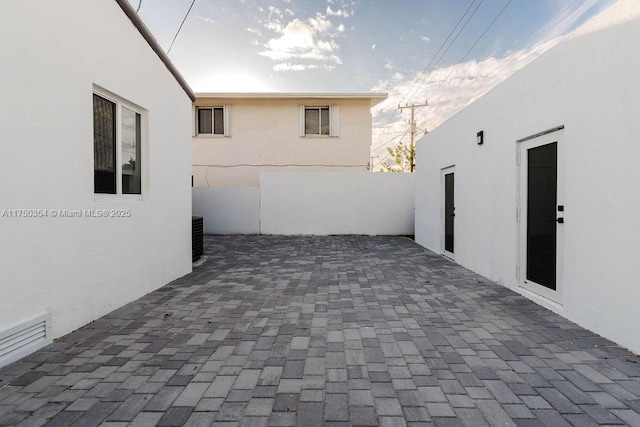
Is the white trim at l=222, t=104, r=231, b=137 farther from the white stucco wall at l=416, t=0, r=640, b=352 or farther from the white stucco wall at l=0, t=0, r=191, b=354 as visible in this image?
the white stucco wall at l=416, t=0, r=640, b=352

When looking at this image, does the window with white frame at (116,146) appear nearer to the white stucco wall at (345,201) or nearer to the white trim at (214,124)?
the white stucco wall at (345,201)

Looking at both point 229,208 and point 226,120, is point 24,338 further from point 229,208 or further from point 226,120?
point 226,120

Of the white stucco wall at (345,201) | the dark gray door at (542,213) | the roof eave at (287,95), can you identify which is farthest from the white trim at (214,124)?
the dark gray door at (542,213)

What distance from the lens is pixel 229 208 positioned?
12289 mm

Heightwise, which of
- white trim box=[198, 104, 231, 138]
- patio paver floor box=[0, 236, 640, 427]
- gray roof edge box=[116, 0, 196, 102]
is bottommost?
patio paver floor box=[0, 236, 640, 427]

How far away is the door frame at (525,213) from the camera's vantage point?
3.80 m

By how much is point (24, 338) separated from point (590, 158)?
567 cm

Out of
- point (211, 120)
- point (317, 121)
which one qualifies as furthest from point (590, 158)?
point (211, 120)

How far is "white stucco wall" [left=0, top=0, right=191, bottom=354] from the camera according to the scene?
2.60m

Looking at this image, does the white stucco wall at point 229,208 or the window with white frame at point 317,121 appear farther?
the window with white frame at point 317,121

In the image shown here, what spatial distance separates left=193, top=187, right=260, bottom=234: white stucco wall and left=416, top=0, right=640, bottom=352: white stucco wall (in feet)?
29.5

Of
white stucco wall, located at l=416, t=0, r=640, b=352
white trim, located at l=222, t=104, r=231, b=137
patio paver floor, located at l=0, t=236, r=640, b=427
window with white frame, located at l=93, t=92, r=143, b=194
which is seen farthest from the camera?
white trim, located at l=222, t=104, r=231, b=137

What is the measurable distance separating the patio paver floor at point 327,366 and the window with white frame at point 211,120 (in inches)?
430

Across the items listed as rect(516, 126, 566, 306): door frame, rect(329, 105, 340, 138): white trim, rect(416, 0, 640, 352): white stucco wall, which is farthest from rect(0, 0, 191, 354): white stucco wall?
rect(329, 105, 340, 138): white trim
